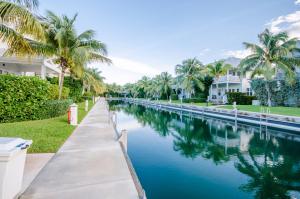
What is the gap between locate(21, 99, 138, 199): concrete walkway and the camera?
423cm

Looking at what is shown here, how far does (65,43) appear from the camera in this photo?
Result: 16.8 meters

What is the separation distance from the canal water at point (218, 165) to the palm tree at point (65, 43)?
7.74 metres

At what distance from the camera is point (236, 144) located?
Answer: 11898 millimetres

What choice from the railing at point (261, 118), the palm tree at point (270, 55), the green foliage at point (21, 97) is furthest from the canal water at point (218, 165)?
the palm tree at point (270, 55)

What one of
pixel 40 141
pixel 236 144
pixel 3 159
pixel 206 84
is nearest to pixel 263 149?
pixel 236 144

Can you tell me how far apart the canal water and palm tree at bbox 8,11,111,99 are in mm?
7740

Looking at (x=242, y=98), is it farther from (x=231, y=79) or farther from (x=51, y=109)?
(x=51, y=109)

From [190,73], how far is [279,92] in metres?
16.1

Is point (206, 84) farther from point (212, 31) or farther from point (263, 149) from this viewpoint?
point (263, 149)

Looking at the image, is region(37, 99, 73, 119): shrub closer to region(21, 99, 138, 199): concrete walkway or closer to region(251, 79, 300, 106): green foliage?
region(21, 99, 138, 199): concrete walkway

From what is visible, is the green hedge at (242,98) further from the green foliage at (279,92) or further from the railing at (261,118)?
the railing at (261,118)

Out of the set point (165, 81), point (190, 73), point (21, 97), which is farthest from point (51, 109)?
point (165, 81)

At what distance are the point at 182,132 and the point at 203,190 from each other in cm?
962

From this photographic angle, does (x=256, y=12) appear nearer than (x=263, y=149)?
No
